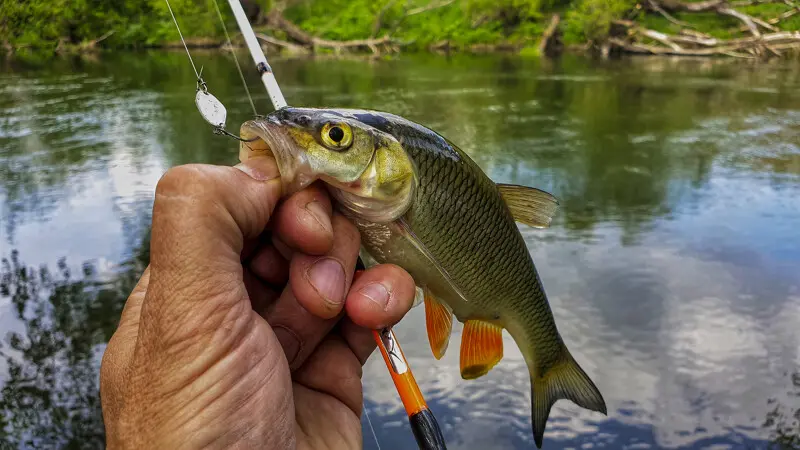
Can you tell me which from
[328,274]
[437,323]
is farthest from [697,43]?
[328,274]

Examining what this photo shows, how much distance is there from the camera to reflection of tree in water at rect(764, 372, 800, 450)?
3.76 metres

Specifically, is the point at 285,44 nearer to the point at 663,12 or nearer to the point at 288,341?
the point at 663,12

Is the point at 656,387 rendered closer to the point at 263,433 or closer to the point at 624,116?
the point at 263,433

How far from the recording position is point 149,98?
15.1 meters

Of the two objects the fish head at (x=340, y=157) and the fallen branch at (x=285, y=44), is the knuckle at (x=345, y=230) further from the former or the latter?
the fallen branch at (x=285, y=44)

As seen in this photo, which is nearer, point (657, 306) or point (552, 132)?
point (657, 306)

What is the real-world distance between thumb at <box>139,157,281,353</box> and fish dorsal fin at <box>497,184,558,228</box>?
1.09m

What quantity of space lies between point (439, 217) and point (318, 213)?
456 millimetres

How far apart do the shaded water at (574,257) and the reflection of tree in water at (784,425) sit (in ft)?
0.06

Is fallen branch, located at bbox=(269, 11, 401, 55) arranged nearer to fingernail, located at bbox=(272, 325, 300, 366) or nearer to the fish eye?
fingernail, located at bbox=(272, 325, 300, 366)

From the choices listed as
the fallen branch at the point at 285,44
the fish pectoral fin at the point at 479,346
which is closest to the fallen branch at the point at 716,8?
the fallen branch at the point at 285,44

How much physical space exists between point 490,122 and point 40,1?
1996 centimetres

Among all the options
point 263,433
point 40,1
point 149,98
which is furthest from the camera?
point 40,1

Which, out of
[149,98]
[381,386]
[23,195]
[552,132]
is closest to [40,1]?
[149,98]
